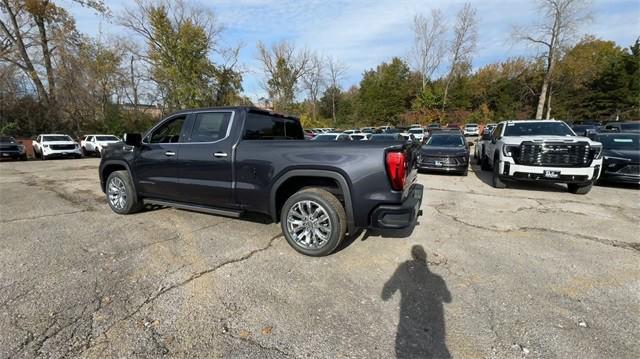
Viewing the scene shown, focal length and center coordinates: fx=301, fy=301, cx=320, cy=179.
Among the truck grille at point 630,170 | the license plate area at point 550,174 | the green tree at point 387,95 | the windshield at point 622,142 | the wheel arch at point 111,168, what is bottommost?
the truck grille at point 630,170

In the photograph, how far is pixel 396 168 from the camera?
319cm

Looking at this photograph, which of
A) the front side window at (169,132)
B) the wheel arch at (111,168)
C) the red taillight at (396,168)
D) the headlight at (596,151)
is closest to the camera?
the red taillight at (396,168)

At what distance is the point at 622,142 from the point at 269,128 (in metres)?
9.89

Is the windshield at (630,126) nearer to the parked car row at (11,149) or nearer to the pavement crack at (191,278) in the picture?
the pavement crack at (191,278)

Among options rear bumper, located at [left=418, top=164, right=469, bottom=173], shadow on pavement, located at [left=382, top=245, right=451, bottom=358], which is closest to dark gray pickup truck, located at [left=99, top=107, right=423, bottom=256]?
shadow on pavement, located at [left=382, top=245, right=451, bottom=358]

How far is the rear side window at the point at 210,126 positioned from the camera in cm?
412

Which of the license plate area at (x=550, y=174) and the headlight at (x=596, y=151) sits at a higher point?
the headlight at (x=596, y=151)

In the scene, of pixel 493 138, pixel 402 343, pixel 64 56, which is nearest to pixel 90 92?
pixel 64 56

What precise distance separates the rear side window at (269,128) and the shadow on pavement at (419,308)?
8.32 ft

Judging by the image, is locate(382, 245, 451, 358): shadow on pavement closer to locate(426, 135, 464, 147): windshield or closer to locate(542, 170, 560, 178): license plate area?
locate(542, 170, 560, 178): license plate area

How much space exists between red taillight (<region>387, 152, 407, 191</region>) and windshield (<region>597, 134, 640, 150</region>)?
8.74 m

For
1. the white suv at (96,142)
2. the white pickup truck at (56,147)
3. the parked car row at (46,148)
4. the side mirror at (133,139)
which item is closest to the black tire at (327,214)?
the side mirror at (133,139)

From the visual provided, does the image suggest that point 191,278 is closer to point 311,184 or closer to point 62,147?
point 311,184

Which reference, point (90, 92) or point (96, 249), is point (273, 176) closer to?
point (96, 249)
